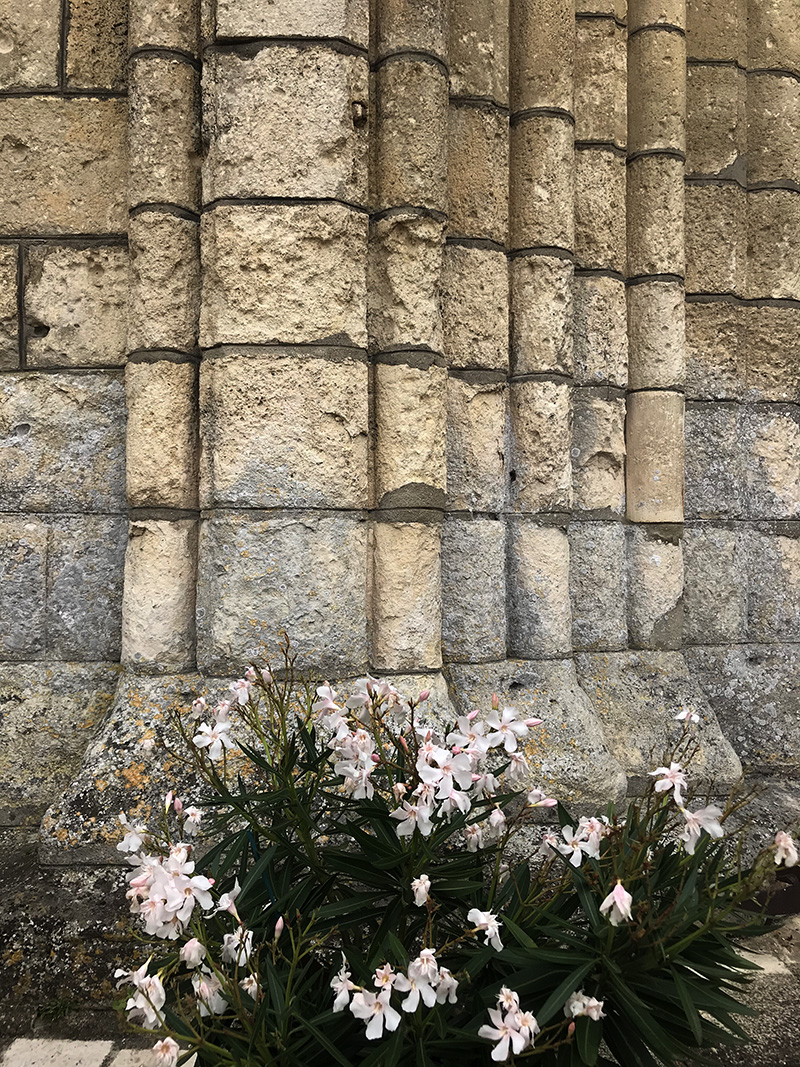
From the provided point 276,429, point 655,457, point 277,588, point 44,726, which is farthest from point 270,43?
point 44,726

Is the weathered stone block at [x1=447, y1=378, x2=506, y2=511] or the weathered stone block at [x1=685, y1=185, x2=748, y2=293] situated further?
the weathered stone block at [x1=685, y1=185, x2=748, y2=293]

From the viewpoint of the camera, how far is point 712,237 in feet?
10.2

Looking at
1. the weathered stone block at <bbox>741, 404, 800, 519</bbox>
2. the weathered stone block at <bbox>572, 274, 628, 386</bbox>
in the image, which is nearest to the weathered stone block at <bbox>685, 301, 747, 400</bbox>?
the weathered stone block at <bbox>741, 404, 800, 519</bbox>

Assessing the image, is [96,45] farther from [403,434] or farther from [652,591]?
[652,591]

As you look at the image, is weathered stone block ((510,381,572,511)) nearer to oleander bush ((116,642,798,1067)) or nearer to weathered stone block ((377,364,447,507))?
weathered stone block ((377,364,447,507))

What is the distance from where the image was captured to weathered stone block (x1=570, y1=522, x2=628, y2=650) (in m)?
2.84

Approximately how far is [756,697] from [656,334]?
1.42 meters

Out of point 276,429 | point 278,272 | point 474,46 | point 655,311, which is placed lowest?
point 276,429

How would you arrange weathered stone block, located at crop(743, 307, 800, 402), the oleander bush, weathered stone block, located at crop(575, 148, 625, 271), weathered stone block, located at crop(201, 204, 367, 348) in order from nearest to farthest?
the oleander bush
weathered stone block, located at crop(201, 204, 367, 348)
weathered stone block, located at crop(575, 148, 625, 271)
weathered stone block, located at crop(743, 307, 800, 402)

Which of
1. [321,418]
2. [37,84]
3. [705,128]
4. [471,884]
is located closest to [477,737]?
[471,884]

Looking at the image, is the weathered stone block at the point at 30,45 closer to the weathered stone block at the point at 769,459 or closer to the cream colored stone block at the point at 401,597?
the cream colored stone block at the point at 401,597

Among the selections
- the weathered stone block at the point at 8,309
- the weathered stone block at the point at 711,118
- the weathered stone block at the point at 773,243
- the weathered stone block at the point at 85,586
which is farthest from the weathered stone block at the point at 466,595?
the weathered stone block at the point at 711,118

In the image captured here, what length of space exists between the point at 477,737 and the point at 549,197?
198cm

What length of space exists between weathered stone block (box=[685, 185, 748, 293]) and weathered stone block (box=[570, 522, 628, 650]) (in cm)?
107
